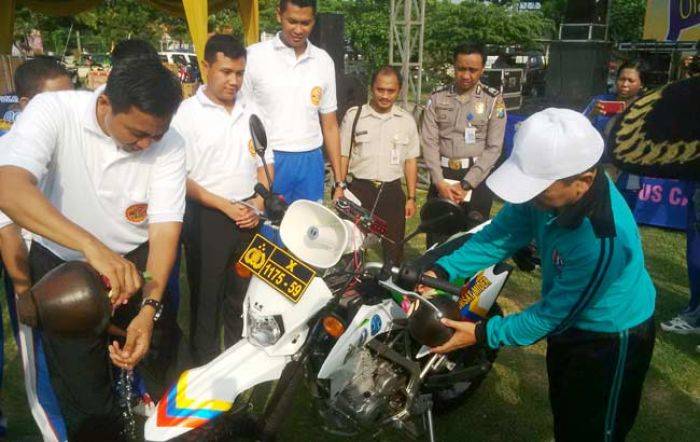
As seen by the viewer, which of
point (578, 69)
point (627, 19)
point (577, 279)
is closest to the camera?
point (577, 279)

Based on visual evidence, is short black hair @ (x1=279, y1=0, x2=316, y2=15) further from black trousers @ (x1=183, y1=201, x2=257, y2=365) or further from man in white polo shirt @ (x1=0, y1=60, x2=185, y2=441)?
man in white polo shirt @ (x1=0, y1=60, x2=185, y2=441)

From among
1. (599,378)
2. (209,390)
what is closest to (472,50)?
(599,378)

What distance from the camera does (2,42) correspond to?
38.8ft

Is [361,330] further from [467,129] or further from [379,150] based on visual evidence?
[467,129]

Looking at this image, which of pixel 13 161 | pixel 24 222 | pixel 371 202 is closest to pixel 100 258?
pixel 24 222

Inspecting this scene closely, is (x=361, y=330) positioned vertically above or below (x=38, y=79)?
below

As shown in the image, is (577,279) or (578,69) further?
(578,69)

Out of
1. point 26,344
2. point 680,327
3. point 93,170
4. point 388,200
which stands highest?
point 93,170

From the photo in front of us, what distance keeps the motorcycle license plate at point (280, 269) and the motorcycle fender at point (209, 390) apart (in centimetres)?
28

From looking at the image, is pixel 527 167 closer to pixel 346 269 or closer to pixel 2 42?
pixel 346 269

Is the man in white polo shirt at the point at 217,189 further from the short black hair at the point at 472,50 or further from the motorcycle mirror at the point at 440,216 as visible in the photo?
the short black hair at the point at 472,50

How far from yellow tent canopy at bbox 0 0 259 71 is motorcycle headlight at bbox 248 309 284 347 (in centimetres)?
531

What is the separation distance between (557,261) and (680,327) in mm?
2671

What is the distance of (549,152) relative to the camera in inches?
64.5
